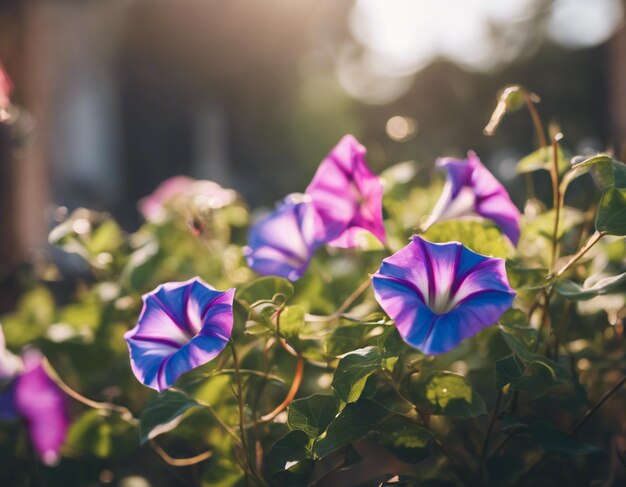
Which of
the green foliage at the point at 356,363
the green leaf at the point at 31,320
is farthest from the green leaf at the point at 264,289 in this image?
the green leaf at the point at 31,320

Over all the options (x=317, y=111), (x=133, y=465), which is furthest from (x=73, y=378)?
(x=317, y=111)

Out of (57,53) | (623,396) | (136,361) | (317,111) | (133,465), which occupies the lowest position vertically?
(317,111)

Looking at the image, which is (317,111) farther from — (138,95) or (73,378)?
(73,378)

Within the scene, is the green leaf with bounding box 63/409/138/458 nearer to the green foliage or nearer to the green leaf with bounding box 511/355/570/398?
the green foliage

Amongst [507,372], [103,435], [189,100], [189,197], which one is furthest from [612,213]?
[189,100]

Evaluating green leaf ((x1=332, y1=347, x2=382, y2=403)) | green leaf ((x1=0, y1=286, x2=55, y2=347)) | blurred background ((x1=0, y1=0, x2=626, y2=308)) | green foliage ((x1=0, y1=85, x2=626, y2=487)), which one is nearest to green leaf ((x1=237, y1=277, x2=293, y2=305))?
green foliage ((x1=0, y1=85, x2=626, y2=487))

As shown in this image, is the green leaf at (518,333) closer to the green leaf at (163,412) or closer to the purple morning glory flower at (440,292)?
the purple morning glory flower at (440,292)
